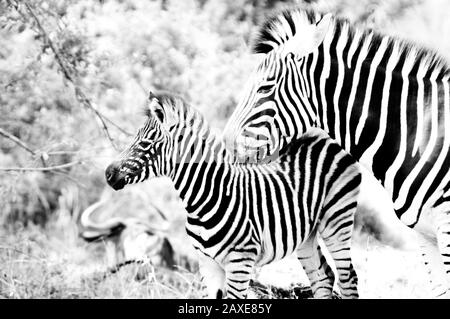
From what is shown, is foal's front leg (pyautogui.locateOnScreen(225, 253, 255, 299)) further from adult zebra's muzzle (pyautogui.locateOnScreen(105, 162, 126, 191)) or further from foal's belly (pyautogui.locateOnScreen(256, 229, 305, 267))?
adult zebra's muzzle (pyautogui.locateOnScreen(105, 162, 126, 191))

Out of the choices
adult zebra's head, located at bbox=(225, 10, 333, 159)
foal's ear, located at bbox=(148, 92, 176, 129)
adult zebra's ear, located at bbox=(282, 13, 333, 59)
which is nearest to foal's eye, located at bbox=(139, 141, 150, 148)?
foal's ear, located at bbox=(148, 92, 176, 129)

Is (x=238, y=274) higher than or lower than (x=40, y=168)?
lower

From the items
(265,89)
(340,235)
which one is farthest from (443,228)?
(265,89)

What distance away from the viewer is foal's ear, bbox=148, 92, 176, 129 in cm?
348

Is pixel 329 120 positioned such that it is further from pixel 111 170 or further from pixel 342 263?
pixel 111 170

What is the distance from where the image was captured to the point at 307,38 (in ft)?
11.1

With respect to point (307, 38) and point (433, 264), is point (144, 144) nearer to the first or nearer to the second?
point (307, 38)

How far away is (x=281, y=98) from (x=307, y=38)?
0.36m

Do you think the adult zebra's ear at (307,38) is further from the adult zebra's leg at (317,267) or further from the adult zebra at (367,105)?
the adult zebra's leg at (317,267)

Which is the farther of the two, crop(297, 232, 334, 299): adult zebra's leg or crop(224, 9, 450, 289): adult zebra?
crop(297, 232, 334, 299): adult zebra's leg

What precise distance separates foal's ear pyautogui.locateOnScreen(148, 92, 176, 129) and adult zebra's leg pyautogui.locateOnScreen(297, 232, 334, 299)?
3.45 ft

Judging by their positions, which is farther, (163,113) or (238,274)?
(163,113)

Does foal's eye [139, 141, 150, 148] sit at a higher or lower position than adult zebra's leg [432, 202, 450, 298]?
higher
